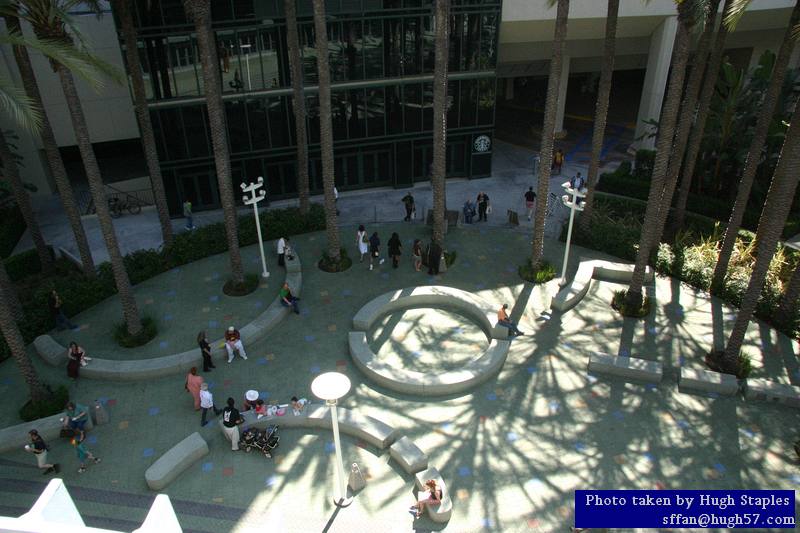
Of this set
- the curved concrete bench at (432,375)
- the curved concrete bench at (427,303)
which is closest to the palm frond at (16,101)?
the curved concrete bench at (432,375)

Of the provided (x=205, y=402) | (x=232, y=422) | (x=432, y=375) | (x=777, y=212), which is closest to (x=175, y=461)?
(x=232, y=422)

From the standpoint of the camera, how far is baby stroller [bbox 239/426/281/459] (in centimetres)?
1402

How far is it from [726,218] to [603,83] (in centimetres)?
834


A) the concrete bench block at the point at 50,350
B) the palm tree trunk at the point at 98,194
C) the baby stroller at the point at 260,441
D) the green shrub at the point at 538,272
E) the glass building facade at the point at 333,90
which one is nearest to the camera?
the baby stroller at the point at 260,441

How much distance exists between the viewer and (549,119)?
1903 cm

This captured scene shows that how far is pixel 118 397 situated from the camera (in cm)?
1606

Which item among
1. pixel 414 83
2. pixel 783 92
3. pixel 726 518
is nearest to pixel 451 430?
pixel 726 518

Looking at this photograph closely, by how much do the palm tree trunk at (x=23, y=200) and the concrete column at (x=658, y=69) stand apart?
92.8 feet

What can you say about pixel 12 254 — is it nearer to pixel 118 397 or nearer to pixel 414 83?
pixel 118 397

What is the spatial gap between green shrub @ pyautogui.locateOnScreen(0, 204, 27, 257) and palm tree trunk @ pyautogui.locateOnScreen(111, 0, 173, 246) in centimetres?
647

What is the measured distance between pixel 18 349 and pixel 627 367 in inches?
636

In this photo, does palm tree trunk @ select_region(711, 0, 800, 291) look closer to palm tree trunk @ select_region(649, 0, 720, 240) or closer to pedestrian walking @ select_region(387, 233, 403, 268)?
palm tree trunk @ select_region(649, 0, 720, 240)

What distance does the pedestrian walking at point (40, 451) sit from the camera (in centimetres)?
1362

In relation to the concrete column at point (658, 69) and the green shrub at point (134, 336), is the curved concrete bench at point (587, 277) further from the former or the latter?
the green shrub at point (134, 336)
